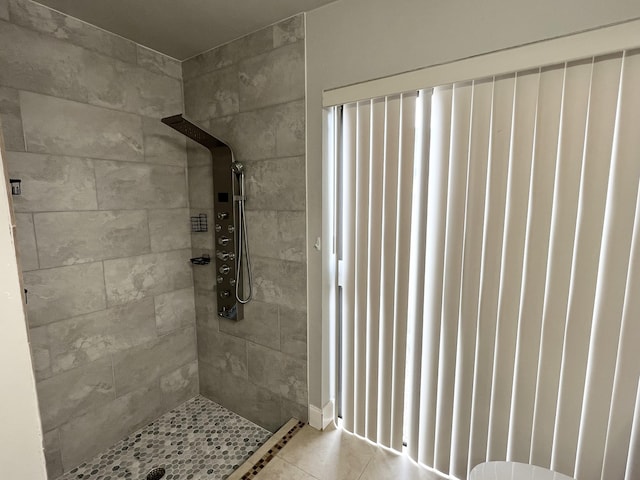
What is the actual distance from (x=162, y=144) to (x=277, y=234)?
1072mm

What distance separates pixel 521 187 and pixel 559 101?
34 centimetres

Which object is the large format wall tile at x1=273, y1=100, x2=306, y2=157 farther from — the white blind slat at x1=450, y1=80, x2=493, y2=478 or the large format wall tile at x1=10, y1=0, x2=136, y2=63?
the large format wall tile at x1=10, y1=0, x2=136, y2=63

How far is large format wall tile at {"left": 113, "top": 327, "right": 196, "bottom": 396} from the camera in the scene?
207cm

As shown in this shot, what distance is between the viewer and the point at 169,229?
89.4 inches

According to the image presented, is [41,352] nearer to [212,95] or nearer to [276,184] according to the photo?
[276,184]

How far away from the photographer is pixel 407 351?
1660mm

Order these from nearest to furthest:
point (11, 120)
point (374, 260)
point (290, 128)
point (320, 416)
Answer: point (11, 120) < point (374, 260) < point (290, 128) < point (320, 416)

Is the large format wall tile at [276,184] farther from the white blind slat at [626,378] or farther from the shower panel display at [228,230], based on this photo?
the white blind slat at [626,378]

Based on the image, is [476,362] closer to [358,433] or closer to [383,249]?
[383,249]

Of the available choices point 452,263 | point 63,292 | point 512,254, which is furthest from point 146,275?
point 512,254

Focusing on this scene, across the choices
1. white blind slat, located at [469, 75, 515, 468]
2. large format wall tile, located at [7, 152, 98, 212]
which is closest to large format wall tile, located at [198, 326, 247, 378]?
large format wall tile, located at [7, 152, 98, 212]

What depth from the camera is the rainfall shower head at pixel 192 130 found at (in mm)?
1745

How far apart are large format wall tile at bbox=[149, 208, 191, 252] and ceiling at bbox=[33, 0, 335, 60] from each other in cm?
109

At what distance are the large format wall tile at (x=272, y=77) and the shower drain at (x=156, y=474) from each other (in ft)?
7.28
